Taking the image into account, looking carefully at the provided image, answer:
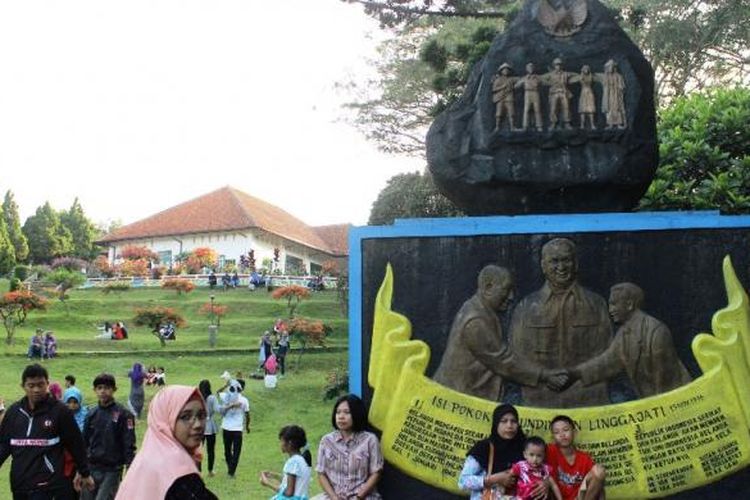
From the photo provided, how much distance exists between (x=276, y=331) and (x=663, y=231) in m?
20.5

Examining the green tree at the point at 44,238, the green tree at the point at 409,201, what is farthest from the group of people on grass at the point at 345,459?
the green tree at the point at 44,238

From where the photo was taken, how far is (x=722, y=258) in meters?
5.84

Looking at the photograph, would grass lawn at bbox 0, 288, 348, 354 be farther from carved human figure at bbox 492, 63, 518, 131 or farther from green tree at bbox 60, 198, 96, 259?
green tree at bbox 60, 198, 96, 259

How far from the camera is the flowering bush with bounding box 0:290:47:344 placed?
2745 centimetres

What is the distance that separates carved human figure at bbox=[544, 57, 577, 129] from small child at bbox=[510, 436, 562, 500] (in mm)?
2451

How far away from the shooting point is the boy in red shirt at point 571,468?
17.3ft

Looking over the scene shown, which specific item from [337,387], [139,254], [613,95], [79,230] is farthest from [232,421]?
[79,230]

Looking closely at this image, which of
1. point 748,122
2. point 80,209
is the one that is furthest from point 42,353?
point 80,209

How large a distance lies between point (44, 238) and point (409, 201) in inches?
1834

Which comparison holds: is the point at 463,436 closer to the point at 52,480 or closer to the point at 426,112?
the point at 52,480

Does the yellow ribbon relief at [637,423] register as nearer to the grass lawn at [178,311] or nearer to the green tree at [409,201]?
Answer: the green tree at [409,201]

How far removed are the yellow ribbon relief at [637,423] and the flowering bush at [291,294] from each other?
986 inches

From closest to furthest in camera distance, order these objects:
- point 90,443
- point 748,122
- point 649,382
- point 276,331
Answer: point 649,382, point 90,443, point 748,122, point 276,331

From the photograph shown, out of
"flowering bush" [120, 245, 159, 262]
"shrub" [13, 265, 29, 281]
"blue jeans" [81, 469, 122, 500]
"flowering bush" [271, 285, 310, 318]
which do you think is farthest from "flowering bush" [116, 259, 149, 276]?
"blue jeans" [81, 469, 122, 500]
